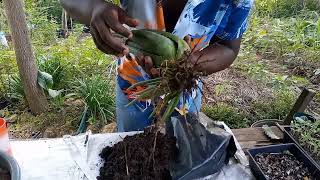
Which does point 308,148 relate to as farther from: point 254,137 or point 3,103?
point 3,103

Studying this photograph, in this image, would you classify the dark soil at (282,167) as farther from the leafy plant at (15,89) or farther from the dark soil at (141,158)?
the leafy plant at (15,89)

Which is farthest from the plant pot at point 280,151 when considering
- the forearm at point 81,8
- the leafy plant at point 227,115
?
the leafy plant at point 227,115

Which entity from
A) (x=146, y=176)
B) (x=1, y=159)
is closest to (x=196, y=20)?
(x=146, y=176)

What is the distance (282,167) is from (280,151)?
0.35 ft

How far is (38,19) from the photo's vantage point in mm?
4148

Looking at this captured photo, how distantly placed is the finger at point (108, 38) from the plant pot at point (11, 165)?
43 centimetres

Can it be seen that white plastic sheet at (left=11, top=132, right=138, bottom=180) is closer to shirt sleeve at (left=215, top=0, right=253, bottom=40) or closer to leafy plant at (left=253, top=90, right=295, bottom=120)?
shirt sleeve at (left=215, top=0, right=253, bottom=40)

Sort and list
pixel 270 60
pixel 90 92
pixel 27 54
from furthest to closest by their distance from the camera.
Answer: pixel 270 60, pixel 90 92, pixel 27 54

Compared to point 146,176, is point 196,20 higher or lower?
higher

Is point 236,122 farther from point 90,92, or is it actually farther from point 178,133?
point 178,133

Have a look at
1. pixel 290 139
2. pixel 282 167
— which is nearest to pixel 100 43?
pixel 282 167

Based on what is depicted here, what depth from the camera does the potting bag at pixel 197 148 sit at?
1.33m

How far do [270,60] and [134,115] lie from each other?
2.55 m

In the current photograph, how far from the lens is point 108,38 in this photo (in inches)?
42.8
